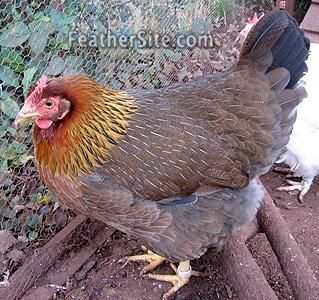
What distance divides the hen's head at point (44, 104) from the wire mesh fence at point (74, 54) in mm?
750

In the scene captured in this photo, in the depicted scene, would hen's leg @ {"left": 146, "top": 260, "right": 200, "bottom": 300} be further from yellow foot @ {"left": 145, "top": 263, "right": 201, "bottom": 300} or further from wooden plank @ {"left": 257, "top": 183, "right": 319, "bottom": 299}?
wooden plank @ {"left": 257, "top": 183, "right": 319, "bottom": 299}

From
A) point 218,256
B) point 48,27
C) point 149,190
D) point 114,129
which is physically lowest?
point 218,256

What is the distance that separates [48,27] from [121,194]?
1352 mm

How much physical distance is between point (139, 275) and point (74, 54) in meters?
1.52

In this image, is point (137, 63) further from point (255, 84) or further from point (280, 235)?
point (280, 235)

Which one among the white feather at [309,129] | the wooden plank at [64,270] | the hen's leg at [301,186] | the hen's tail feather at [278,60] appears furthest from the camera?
the hen's leg at [301,186]

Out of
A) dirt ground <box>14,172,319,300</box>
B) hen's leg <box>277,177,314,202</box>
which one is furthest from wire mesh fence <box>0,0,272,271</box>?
hen's leg <box>277,177,314,202</box>

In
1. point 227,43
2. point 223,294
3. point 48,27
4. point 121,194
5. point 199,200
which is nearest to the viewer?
point 121,194

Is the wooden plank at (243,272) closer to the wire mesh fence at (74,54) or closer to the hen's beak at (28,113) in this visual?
the wire mesh fence at (74,54)

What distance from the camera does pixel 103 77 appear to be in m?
3.57

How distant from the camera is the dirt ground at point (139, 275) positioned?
268cm

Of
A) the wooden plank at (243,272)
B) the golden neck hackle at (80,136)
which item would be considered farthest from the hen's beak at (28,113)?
the wooden plank at (243,272)

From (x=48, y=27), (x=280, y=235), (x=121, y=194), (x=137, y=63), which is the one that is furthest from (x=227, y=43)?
(x=121, y=194)

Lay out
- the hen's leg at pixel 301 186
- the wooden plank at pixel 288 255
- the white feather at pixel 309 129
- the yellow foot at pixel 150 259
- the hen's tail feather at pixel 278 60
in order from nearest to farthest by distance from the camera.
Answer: the wooden plank at pixel 288 255
the hen's tail feather at pixel 278 60
the yellow foot at pixel 150 259
the white feather at pixel 309 129
the hen's leg at pixel 301 186
